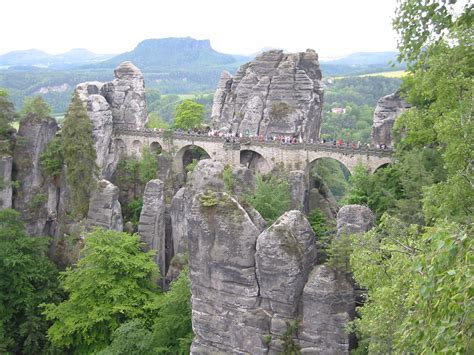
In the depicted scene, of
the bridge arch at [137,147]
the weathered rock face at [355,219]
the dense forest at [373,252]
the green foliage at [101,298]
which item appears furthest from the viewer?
the bridge arch at [137,147]

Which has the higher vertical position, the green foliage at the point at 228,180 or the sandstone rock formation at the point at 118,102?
the sandstone rock formation at the point at 118,102

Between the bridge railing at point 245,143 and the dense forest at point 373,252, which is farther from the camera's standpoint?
the bridge railing at point 245,143

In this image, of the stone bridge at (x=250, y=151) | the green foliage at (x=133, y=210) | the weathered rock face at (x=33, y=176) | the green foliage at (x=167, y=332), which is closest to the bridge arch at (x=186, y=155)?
the stone bridge at (x=250, y=151)

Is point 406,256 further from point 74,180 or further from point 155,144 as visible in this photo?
point 155,144

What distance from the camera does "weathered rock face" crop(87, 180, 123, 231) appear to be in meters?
34.3

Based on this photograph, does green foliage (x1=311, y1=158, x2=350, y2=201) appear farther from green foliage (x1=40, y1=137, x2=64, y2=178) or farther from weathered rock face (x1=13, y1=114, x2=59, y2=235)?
weathered rock face (x1=13, y1=114, x2=59, y2=235)

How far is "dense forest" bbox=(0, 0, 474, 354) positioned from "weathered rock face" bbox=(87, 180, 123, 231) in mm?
1508

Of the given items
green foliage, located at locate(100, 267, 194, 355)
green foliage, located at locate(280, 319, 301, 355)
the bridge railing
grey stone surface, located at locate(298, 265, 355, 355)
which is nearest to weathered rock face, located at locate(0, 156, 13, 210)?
the bridge railing

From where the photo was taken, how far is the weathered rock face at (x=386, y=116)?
117 feet

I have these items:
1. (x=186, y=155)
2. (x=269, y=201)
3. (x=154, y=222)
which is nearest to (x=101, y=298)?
(x=154, y=222)

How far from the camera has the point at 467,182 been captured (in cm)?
1302

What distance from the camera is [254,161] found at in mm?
40469

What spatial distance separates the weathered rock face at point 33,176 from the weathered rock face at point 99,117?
3716 millimetres

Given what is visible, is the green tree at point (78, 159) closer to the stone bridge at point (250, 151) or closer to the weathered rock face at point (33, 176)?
the weathered rock face at point (33, 176)
